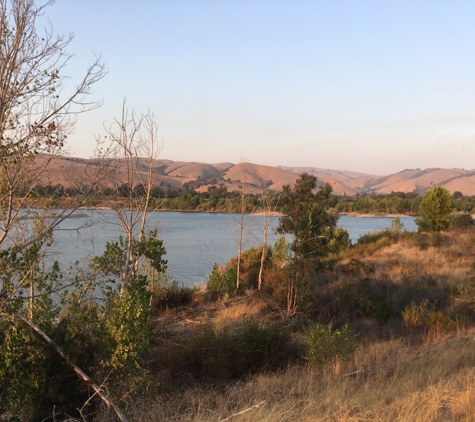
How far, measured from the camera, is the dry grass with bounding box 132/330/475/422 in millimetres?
5047

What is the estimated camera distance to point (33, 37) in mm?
5016

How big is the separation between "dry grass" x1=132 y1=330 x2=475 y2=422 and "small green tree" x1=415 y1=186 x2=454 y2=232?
26.9 meters

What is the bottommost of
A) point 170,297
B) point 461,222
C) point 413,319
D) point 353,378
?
point 170,297

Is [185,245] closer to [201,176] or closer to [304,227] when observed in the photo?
[304,227]

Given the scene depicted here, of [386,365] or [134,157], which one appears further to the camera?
[134,157]

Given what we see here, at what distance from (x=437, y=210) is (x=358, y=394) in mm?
32073

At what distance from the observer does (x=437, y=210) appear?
3512 cm

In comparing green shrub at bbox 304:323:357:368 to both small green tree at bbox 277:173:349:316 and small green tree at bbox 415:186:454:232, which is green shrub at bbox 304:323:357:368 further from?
small green tree at bbox 415:186:454:232

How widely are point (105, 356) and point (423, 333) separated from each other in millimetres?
9386

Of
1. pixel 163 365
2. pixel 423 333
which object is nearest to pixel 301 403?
pixel 163 365

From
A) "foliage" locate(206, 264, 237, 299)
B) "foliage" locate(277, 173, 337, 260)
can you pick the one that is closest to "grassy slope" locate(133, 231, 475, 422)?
"foliage" locate(206, 264, 237, 299)

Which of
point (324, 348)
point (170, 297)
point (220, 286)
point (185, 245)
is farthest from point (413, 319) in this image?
point (185, 245)

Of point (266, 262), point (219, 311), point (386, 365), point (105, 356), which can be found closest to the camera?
point (105, 356)

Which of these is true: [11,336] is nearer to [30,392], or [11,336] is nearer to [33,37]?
[30,392]
